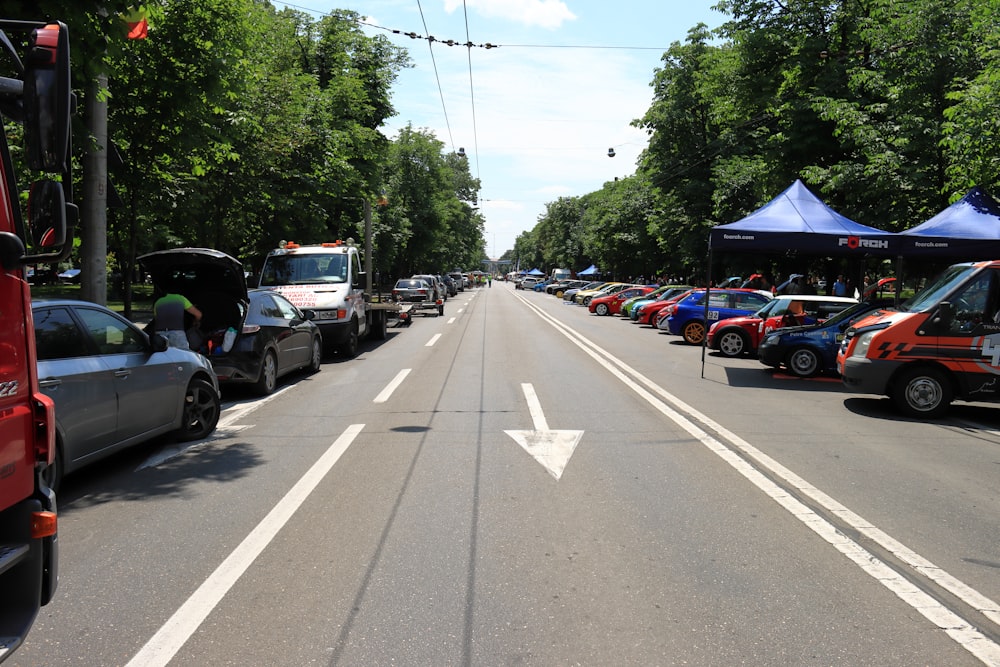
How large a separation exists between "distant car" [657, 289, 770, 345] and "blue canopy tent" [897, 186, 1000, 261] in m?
6.62

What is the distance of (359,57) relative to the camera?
112ft

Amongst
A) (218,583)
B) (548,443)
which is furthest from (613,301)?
(218,583)

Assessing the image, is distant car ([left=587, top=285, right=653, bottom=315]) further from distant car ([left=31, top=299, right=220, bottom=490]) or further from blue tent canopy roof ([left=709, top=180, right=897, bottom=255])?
distant car ([left=31, top=299, right=220, bottom=490])

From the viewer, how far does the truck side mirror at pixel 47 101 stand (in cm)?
299

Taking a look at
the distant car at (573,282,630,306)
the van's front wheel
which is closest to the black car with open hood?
the van's front wheel

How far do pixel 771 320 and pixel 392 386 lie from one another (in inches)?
353

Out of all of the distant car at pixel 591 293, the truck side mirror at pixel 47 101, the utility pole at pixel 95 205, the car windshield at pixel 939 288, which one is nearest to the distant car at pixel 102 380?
the truck side mirror at pixel 47 101

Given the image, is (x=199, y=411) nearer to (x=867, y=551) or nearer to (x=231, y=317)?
(x=231, y=317)

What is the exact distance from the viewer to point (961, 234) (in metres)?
13.6

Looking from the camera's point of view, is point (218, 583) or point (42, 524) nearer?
point (42, 524)

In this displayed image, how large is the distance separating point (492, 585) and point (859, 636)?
5.93 feet

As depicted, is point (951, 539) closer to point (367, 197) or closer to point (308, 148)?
point (308, 148)

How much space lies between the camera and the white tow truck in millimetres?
15812

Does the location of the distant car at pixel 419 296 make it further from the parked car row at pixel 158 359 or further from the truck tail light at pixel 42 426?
the truck tail light at pixel 42 426
